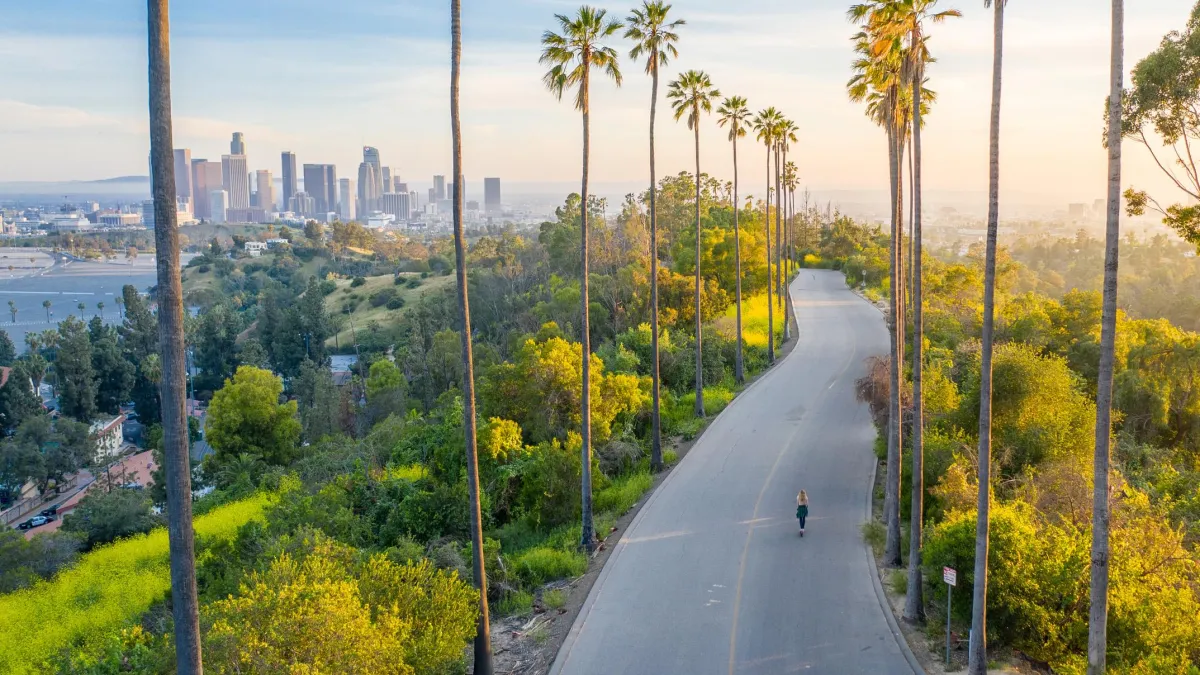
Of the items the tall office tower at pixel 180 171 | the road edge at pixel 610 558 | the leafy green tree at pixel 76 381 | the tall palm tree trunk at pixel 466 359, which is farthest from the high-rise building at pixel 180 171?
the leafy green tree at pixel 76 381

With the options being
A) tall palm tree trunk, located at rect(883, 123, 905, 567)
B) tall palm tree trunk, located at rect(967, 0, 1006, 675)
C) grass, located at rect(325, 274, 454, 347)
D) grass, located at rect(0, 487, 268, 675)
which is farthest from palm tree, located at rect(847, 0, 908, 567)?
grass, located at rect(325, 274, 454, 347)

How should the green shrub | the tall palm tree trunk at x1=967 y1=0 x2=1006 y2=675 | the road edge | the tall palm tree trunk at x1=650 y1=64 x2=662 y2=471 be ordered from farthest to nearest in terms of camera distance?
the tall palm tree trunk at x1=650 y1=64 x2=662 y2=471
the green shrub
the road edge
the tall palm tree trunk at x1=967 y1=0 x2=1006 y2=675

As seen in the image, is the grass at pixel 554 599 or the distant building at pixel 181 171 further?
the grass at pixel 554 599

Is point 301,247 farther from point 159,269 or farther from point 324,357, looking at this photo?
point 159,269

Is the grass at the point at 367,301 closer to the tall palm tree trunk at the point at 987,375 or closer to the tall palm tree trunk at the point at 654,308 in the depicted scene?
the tall palm tree trunk at the point at 654,308

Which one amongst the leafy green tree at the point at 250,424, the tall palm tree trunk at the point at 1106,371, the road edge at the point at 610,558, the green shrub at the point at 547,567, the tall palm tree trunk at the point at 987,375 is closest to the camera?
the tall palm tree trunk at the point at 1106,371

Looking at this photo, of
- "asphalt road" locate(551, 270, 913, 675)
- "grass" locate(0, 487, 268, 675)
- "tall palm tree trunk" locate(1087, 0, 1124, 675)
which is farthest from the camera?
"grass" locate(0, 487, 268, 675)

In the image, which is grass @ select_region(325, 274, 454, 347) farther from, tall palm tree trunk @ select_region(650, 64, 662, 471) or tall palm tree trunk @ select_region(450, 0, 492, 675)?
tall palm tree trunk @ select_region(450, 0, 492, 675)

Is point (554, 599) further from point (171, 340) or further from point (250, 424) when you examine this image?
point (250, 424)
